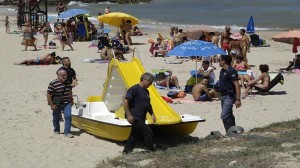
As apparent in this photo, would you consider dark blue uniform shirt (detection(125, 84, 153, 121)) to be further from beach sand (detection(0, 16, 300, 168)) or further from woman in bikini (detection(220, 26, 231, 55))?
woman in bikini (detection(220, 26, 231, 55))

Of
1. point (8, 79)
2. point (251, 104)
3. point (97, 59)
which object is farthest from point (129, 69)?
point (97, 59)

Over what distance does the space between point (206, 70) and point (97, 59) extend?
7.39 meters

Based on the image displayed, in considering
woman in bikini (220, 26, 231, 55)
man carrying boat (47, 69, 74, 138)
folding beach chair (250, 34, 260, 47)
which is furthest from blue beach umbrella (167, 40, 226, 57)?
folding beach chair (250, 34, 260, 47)

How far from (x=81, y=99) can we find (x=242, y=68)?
16.0 ft

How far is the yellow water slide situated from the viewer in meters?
9.34

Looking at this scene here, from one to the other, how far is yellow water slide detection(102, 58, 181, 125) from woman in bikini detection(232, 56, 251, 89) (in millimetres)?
4906

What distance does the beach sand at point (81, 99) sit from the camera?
29.4 ft

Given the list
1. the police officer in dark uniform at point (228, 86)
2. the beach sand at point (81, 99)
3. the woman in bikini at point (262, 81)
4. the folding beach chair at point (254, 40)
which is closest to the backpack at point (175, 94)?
the beach sand at point (81, 99)

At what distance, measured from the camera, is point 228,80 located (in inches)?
362

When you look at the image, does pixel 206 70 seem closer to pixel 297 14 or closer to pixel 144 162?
pixel 144 162

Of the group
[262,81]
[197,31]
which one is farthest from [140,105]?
[197,31]

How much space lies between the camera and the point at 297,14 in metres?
51.3

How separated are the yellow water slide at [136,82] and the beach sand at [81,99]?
819mm

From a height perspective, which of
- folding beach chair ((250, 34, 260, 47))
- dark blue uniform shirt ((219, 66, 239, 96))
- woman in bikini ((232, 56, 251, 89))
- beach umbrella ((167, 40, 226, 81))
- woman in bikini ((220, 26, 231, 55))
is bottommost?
folding beach chair ((250, 34, 260, 47))
